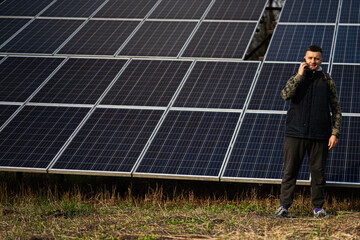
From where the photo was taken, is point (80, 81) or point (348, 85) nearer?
point (348, 85)

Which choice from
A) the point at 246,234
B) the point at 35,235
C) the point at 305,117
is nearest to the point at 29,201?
the point at 35,235

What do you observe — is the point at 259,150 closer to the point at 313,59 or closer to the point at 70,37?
the point at 313,59

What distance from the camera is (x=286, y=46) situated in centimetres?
1221

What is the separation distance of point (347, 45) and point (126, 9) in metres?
6.34

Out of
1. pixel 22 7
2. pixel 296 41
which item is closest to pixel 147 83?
pixel 296 41

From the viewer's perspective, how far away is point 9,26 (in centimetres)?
1483

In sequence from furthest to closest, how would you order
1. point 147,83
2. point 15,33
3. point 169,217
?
point 15,33 → point 147,83 → point 169,217

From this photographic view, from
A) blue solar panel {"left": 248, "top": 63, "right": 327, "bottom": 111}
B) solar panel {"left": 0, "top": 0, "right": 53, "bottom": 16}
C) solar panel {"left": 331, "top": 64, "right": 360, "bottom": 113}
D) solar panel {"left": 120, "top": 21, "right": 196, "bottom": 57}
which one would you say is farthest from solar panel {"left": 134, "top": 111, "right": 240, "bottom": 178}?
solar panel {"left": 0, "top": 0, "right": 53, "bottom": 16}

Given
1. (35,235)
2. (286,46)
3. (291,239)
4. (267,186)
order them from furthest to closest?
1. (286,46)
2. (267,186)
3. (35,235)
4. (291,239)

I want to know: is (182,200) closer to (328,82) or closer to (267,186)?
(267,186)

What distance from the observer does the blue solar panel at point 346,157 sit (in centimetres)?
870

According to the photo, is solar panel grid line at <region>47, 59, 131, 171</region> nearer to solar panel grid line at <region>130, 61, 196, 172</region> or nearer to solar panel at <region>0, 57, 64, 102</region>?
solar panel grid line at <region>130, 61, 196, 172</region>

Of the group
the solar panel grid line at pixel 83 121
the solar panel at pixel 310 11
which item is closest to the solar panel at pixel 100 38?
the solar panel grid line at pixel 83 121

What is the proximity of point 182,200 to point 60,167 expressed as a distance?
230cm
